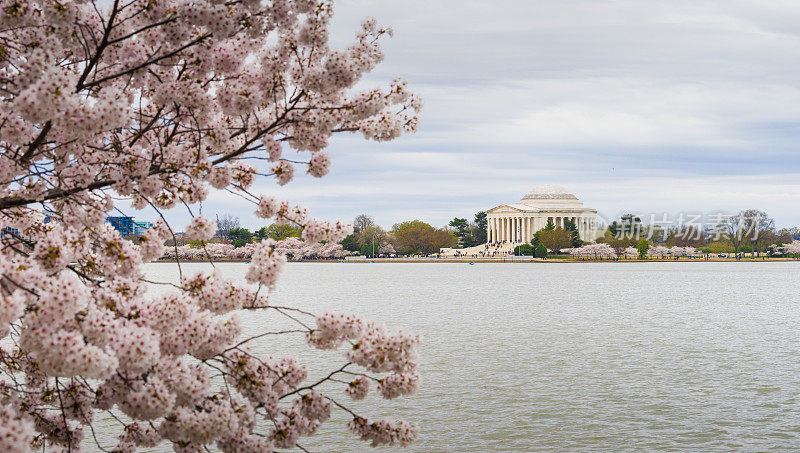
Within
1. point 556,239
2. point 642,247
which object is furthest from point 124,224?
point 556,239

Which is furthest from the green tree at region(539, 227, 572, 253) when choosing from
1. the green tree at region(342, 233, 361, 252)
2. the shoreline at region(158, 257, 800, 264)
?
the green tree at region(342, 233, 361, 252)

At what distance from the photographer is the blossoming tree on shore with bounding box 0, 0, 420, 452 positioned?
536cm

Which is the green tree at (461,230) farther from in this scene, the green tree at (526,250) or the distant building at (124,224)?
the distant building at (124,224)

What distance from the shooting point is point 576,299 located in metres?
52.3

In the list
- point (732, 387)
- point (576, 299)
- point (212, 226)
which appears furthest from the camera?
point (576, 299)

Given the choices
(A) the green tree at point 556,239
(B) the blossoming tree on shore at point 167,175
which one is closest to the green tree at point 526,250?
(A) the green tree at point 556,239

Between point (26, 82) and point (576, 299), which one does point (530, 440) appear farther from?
point (576, 299)

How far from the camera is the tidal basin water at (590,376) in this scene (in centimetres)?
1576

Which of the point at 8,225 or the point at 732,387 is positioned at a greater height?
the point at 8,225

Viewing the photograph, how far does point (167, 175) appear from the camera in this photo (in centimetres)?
722

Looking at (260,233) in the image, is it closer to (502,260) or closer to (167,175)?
(502,260)

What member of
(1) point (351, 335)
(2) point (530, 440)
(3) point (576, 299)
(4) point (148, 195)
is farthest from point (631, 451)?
(3) point (576, 299)

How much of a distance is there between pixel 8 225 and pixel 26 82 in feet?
12.4

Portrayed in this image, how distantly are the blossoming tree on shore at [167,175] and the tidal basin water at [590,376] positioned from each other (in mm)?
8150
